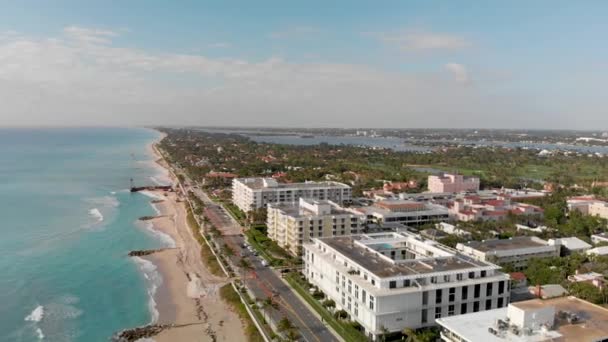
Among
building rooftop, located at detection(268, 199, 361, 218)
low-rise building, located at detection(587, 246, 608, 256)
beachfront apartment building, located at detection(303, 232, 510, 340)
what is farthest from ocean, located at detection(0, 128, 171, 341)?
low-rise building, located at detection(587, 246, 608, 256)

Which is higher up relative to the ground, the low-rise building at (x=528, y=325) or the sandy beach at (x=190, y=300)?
the low-rise building at (x=528, y=325)

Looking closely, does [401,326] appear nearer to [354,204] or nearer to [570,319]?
[570,319]

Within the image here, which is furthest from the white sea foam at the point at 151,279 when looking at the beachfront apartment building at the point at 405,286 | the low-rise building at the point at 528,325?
the low-rise building at the point at 528,325

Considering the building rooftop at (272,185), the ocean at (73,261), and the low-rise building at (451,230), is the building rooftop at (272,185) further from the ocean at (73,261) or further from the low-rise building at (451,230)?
the low-rise building at (451,230)

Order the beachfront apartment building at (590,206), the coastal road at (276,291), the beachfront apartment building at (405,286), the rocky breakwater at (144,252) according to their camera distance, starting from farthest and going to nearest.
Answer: the beachfront apartment building at (590,206) < the rocky breakwater at (144,252) < the coastal road at (276,291) < the beachfront apartment building at (405,286)

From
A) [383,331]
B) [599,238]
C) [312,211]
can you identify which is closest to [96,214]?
[312,211]

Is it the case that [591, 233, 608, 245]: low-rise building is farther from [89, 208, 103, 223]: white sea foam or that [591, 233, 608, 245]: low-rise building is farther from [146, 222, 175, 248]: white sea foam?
[89, 208, 103, 223]: white sea foam

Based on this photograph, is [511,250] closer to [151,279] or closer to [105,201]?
[151,279]

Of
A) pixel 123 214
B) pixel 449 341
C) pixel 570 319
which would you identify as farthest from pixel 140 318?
pixel 123 214
